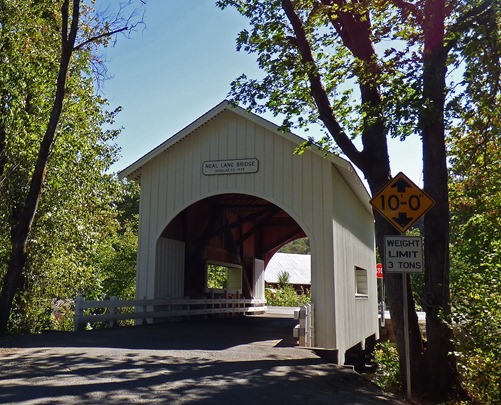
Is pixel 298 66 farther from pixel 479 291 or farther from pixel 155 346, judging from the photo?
pixel 155 346

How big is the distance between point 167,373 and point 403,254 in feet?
12.2

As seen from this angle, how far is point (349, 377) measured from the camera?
7.55m

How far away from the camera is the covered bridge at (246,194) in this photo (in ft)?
38.9

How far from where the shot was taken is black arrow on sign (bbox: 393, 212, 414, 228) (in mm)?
7168

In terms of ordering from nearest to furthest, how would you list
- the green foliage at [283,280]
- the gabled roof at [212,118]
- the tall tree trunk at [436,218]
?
the tall tree trunk at [436,218], the gabled roof at [212,118], the green foliage at [283,280]

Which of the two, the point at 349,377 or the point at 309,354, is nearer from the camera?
the point at 349,377

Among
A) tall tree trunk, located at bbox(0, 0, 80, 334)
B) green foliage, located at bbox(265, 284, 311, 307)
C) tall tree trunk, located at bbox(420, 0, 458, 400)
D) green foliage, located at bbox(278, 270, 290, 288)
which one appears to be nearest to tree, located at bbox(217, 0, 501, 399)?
tall tree trunk, located at bbox(420, 0, 458, 400)

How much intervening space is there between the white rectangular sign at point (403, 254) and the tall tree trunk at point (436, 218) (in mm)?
912

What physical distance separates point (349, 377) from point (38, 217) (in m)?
11.6

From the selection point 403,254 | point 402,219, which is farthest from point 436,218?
point 403,254

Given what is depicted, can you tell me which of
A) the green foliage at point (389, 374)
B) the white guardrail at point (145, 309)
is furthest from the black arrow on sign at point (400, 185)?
the white guardrail at point (145, 309)

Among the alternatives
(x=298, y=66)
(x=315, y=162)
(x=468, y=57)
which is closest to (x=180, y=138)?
(x=315, y=162)

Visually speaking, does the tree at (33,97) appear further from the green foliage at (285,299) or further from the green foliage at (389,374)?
the green foliage at (285,299)

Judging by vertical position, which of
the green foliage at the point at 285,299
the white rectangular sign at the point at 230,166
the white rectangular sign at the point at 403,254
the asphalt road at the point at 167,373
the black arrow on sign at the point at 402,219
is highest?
the white rectangular sign at the point at 230,166
